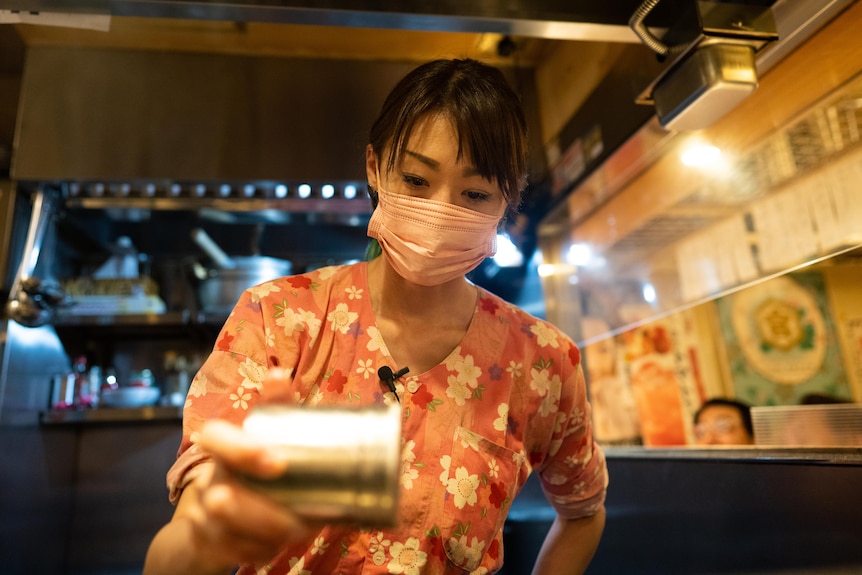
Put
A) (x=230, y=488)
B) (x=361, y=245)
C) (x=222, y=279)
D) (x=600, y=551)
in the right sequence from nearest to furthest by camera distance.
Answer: (x=230, y=488)
(x=600, y=551)
(x=222, y=279)
(x=361, y=245)

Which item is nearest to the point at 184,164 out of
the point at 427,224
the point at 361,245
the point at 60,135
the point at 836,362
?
the point at 60,135

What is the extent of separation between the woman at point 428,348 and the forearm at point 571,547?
196mm

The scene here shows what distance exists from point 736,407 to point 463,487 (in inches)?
52.3

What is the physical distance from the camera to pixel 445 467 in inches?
33.3

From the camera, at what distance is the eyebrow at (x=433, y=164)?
822 mm

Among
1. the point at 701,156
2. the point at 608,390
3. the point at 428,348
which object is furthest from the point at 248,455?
the point at 608,390

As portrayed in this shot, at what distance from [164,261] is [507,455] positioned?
2206 millimetres

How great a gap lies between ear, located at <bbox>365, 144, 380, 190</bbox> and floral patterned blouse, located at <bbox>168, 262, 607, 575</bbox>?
16 centimetres

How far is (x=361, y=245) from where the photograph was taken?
2.79m

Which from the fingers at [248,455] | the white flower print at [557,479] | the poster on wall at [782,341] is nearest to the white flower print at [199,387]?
the fingers at [248,455]

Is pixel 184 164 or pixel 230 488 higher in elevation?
pixel 184 164

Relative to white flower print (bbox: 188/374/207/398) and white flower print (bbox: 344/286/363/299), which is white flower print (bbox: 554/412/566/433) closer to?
white flower print (bbox: 344/286/363/299)

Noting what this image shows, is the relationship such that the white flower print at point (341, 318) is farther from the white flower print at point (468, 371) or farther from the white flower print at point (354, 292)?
the white flower print at point (468, 371)

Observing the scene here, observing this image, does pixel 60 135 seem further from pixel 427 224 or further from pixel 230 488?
pixel 230 488
